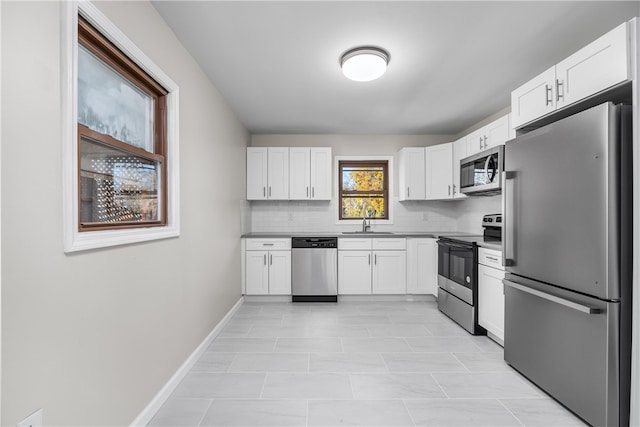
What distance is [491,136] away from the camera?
A: 349 cm

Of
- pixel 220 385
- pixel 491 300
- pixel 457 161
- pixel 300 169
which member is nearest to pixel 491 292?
pixel 491 300

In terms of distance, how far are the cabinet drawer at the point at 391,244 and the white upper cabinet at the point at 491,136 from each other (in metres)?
1.39

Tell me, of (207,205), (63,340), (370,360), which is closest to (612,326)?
(370,360)

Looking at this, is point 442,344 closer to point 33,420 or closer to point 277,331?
point 277,331

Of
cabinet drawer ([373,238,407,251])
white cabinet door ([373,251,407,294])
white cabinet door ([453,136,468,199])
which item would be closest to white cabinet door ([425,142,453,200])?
white cabinet door ([453,136,468,199])

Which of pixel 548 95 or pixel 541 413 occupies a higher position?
pixel 548 95

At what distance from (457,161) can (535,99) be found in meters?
2.12

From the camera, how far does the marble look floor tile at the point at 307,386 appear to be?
83.8 inches

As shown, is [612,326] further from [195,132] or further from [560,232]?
[195,132]

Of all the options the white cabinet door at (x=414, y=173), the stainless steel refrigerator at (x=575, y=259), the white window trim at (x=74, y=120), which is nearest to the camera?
the white window trim at (x=74, y=120)

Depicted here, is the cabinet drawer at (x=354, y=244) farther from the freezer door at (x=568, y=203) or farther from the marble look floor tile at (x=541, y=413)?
the marble look floor tile at (x=541, y=413)

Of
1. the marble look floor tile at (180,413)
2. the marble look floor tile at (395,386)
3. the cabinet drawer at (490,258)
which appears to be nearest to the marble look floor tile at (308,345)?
the marble look floor tile at (395,386)

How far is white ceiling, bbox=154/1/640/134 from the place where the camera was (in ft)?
6.66

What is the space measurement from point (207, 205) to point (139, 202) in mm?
1022
